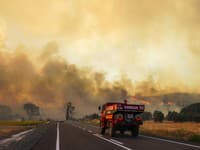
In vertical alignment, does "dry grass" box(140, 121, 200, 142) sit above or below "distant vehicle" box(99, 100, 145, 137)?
below

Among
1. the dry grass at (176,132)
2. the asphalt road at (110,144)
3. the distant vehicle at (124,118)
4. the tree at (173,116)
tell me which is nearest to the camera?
the asphalt road at (110,144)

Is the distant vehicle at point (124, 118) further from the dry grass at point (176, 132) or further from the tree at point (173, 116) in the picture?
the tree at point (173, 116)

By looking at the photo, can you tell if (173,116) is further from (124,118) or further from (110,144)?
(110,144)

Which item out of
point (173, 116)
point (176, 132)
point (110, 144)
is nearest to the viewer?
point (110, 144)

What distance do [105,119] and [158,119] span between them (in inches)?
3580

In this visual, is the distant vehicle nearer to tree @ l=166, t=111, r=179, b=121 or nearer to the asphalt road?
the asphalt road

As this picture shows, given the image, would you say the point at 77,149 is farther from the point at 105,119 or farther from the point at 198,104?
the point at 198,104

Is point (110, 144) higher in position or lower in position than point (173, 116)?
lower

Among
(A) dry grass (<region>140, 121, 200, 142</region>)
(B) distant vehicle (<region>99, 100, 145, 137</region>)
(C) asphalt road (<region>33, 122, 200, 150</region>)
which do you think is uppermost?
(B) distant vehicle (<region>99, 100, 145, 137</region>)

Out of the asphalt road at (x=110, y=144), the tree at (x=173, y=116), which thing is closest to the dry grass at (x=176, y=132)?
the asphalt road at (x=110, y=144)

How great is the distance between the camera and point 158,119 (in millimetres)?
118562

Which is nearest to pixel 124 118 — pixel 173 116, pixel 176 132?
pixel 176 132

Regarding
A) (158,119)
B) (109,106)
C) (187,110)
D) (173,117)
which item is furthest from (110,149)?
(187,110)

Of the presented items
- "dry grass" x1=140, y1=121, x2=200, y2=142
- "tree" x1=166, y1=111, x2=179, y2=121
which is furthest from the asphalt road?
"tree" x1=166, y1=111, x2=179, y2=121
